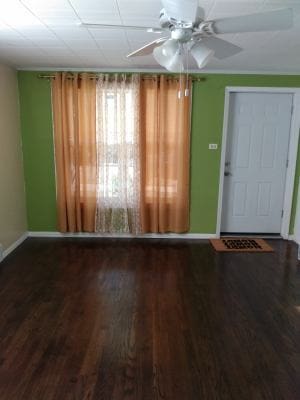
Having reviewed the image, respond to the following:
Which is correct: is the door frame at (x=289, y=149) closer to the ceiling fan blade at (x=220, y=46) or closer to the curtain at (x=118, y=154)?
the curtain at (x=118, y=154)

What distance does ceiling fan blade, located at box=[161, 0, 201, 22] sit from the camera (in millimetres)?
1386

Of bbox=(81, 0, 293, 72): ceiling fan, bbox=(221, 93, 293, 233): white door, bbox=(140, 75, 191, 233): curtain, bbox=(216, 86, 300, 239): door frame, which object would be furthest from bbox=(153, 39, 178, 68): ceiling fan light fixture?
bbox=(221, 93, 293, 233): white door

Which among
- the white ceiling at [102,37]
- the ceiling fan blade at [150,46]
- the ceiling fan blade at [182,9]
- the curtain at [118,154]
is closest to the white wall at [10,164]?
the white ceiling at [102,37]

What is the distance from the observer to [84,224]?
424cm

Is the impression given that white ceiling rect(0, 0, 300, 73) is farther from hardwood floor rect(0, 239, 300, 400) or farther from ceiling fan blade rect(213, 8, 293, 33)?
hardwood floor rect(0, 239, 300, 400)

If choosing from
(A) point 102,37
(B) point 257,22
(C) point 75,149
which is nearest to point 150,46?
(B) point 257,22

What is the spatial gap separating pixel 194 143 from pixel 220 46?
214cm

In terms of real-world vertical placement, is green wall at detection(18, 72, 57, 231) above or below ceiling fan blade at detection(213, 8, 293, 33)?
below

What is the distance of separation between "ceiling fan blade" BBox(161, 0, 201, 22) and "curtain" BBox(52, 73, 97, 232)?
257 centimetres

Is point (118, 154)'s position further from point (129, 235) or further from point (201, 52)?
point (201, 52)

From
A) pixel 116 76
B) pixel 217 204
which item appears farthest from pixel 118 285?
pixel 116 76

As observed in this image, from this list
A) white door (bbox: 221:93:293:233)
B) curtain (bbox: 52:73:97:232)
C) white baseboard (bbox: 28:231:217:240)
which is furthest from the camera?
white baseboard (bbox: 28:231:217:240)

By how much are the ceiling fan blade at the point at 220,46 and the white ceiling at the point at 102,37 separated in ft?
0.92

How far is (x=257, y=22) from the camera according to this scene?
5.10 feet
